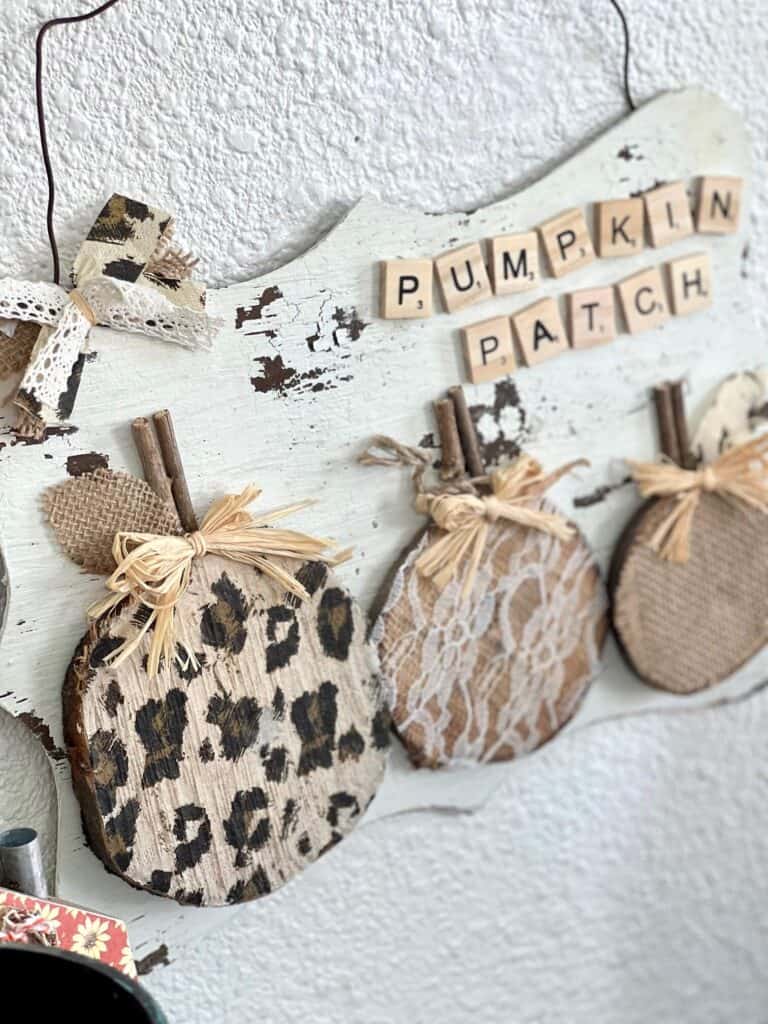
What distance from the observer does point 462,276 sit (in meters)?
0.83

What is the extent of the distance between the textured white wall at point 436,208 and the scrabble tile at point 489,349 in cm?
9

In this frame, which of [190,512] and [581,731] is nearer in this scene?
[190,512]

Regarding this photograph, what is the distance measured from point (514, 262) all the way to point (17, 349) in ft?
1.21

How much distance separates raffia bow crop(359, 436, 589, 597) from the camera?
830 millimetres

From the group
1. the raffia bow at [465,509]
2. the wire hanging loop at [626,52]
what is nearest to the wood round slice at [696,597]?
the raffia bow at [465,509]

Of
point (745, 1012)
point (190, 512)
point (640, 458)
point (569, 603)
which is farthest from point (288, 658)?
point (745, 1012)

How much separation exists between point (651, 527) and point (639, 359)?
0.46ft

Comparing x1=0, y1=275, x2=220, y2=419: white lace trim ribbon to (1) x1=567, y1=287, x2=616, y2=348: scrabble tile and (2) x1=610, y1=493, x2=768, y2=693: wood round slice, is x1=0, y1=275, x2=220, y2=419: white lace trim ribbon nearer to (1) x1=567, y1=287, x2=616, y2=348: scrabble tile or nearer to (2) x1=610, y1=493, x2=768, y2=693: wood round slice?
(1) x1=567, y1=287, x2=616, y2=348: scrabble tile

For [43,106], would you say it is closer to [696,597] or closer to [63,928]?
[63,928]

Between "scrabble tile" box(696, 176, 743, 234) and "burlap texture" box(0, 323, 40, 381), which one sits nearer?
"burlap texture" box(0, 323, 40, 381)

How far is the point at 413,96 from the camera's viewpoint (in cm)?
81

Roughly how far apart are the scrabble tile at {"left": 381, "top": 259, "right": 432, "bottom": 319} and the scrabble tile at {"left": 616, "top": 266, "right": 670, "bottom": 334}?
0.19 m

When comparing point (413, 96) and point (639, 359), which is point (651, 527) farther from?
point (413, 96)

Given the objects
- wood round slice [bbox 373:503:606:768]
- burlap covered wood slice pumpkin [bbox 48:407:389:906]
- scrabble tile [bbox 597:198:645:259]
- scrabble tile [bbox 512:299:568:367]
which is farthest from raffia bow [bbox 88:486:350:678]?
scrabble tile [bbox 597:198:645:259]
